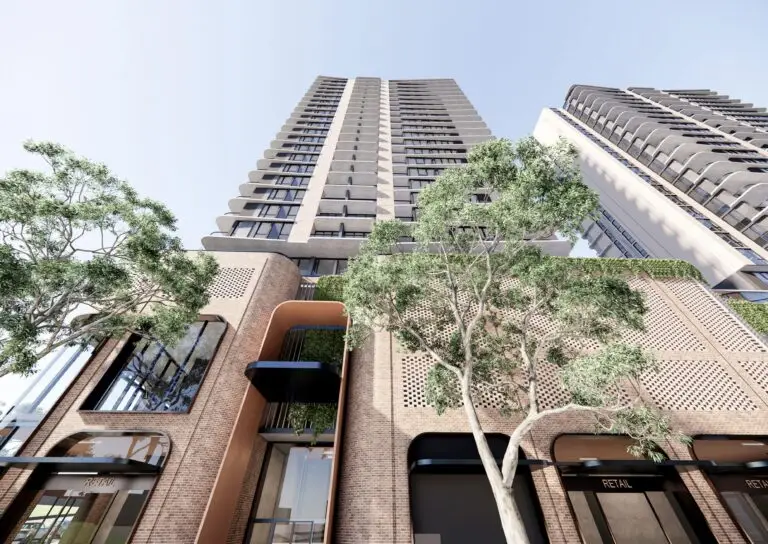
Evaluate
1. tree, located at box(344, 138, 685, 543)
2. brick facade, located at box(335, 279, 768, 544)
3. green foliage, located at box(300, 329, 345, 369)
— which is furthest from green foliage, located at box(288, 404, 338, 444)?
tree, located at box(344, 138, 685, 543)

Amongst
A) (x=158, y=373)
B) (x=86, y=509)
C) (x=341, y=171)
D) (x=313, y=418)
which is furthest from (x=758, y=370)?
(x=341, y=171)

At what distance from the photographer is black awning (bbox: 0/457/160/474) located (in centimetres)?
908

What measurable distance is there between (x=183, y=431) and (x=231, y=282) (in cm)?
722

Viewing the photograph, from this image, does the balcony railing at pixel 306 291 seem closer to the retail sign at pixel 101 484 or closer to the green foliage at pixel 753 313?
the retail sign at pixel 101 484

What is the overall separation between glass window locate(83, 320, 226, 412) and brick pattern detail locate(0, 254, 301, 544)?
0.41 m

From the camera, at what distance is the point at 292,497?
11734mm

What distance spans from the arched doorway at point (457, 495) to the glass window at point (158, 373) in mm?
8630

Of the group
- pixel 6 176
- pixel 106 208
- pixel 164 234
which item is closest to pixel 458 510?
pixel 164 234

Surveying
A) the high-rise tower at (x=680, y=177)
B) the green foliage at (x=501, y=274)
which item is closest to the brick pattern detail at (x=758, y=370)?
the green foliage at (x=501, y=274)

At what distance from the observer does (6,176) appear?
29.9ft

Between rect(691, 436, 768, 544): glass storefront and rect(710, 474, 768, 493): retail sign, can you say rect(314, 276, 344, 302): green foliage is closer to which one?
rect(691, 436, 768, 544): glass storefront

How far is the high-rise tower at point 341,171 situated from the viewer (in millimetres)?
26250

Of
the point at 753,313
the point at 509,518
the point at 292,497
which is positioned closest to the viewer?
the point at 509,518

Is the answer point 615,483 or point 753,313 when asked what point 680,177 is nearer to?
point 753,313
